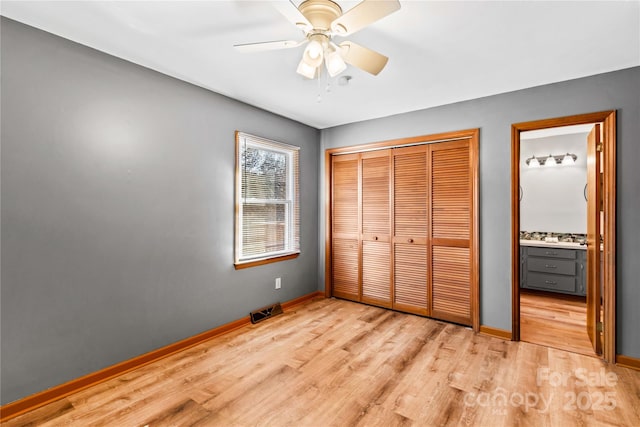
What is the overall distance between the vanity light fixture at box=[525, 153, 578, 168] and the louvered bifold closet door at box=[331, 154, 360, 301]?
9.92 feet

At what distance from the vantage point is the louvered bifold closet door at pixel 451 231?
3.33 metres

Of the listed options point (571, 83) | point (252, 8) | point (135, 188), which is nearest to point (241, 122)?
point (135, 188)

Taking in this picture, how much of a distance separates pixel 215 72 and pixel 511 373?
345 cm

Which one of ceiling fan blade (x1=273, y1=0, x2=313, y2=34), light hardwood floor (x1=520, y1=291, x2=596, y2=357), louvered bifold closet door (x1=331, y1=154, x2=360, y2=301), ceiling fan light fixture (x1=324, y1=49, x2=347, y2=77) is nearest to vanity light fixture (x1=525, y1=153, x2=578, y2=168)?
light hardwood floor (x1=520, y1=291, x2=596, y2=357)

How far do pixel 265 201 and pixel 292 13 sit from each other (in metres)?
2.34

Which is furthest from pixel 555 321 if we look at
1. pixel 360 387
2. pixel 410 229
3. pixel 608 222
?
pixel 360 387

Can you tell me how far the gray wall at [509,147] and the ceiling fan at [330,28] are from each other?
1853 mm

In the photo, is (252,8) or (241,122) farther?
(241,122)

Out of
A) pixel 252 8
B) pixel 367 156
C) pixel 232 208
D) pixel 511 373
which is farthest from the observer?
pixel 367 156

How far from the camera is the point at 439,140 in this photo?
3.47 meters

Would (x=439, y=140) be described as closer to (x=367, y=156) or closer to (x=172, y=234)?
(x=367, y=156)

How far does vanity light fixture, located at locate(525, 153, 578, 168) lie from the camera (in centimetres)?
468

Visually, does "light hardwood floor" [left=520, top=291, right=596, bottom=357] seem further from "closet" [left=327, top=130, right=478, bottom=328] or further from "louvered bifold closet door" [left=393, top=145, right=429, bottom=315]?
"louvered bifold closet door" [left=393, top=145, right=429, bottom=315]

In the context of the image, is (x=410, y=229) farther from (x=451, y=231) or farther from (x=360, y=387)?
(x=360, y=387)
